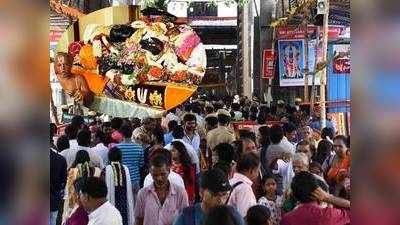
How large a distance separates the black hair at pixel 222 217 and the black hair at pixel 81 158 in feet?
9.96

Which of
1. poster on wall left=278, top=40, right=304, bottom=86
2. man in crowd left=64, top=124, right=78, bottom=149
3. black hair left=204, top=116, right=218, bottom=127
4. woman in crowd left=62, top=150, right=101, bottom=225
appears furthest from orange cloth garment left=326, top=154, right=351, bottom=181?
poster on wall left=278, top=40, right=304, bottom=86

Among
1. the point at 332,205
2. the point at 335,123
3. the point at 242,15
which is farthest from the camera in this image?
the point at 242,15

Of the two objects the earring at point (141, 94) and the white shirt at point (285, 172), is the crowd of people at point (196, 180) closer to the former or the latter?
the white shirt at point (285, 172)

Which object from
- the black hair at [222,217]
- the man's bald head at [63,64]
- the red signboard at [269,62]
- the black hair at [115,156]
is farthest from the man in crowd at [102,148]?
the red signboard at [269,62]

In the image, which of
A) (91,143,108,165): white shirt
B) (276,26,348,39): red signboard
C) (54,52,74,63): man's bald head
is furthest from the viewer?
(276,26,348,39): red signboard

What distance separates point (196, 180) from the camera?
655cm

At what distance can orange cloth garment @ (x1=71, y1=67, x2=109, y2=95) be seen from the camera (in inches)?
214

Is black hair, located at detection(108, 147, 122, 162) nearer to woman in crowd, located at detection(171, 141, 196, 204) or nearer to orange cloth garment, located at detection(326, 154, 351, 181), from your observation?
woman in crowd, located at detection(171, 141, 196, 204)

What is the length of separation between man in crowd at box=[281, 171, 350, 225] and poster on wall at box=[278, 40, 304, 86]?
1170cm

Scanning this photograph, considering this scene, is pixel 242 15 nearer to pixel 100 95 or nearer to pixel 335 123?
pixel 335 123

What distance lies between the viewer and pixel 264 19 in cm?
2080

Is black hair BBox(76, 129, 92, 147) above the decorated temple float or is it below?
below
